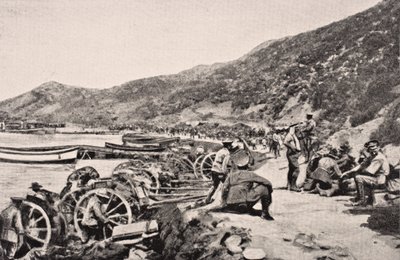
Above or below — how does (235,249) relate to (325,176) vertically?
below

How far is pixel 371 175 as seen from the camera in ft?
25.3

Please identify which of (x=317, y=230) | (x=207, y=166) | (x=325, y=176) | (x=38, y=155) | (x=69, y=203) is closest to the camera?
(x=317, y=230)

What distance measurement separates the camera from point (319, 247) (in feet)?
19.6

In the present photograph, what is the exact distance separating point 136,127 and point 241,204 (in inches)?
2062

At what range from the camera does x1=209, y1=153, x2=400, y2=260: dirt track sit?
19.0 feet

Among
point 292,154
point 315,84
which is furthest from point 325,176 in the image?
point 315,84

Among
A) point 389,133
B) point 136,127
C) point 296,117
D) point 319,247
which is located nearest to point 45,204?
point 319,247

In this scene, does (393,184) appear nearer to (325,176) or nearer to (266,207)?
(325,176)

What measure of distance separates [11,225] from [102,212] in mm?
1835

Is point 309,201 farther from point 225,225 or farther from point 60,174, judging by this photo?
point 60,174

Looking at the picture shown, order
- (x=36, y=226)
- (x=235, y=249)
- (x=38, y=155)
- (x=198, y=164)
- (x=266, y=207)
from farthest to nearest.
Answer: (x=38, y=155) → (x=198, y=164) → (x=36, y=226) → (x=266, y=207) → (x=235, y=249)

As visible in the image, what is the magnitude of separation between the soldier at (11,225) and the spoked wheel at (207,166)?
21.1 feet

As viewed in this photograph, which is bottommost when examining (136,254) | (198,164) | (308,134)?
(136,254)

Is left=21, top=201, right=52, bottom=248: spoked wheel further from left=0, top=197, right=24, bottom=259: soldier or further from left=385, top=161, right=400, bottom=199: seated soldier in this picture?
left=385, top=161, right=400, bottom=199: seated soldier
